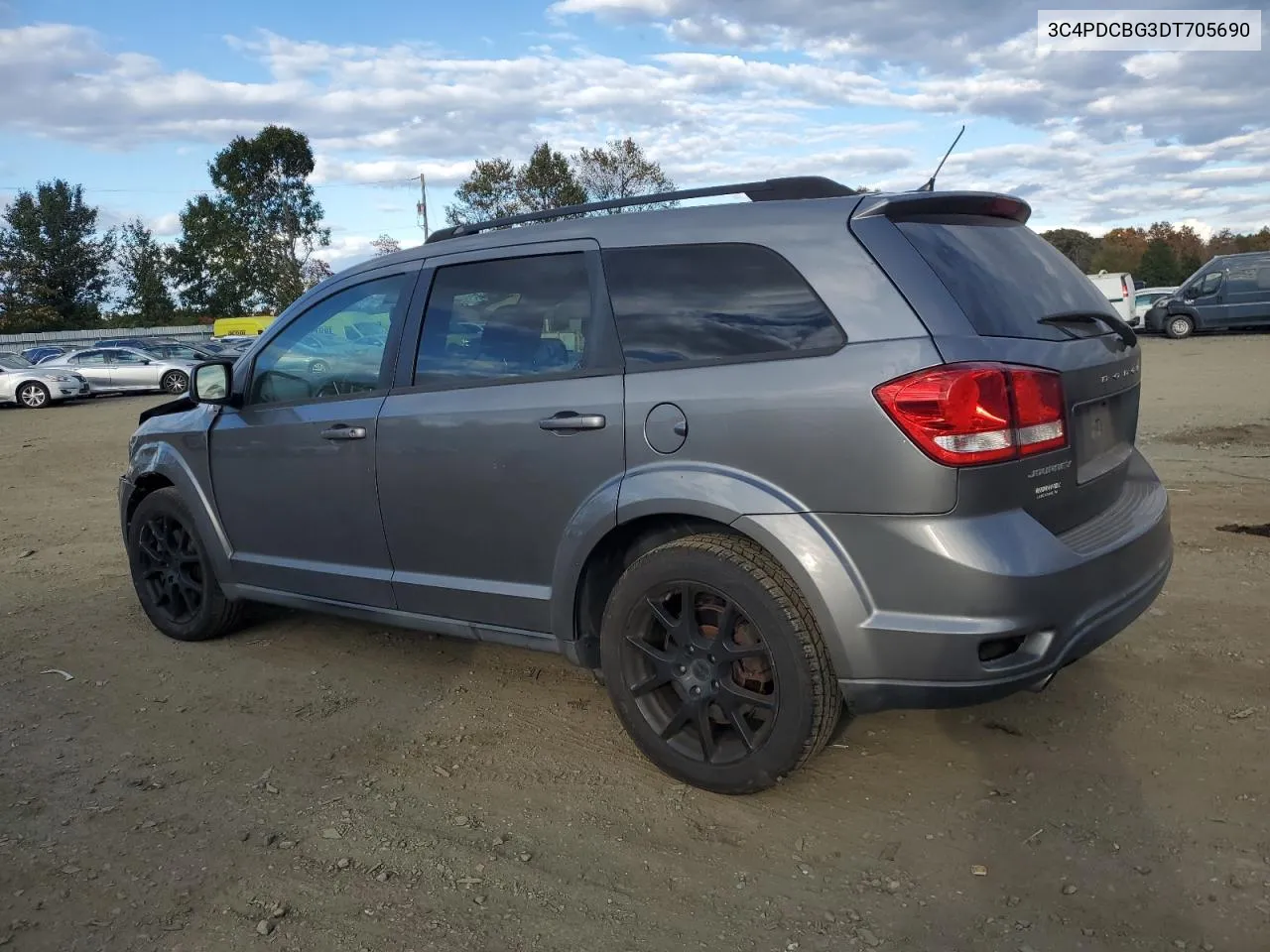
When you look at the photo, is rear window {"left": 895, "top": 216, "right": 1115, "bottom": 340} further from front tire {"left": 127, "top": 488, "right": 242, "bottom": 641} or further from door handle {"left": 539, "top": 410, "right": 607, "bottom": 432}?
front tire {"left": 127, "top": 488, "right": 242, "bottom": 641}

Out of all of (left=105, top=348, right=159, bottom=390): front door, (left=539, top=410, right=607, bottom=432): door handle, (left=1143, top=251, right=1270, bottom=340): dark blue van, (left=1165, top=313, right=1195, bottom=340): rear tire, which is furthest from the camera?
(left=1165, top=313, right=1195, bottom=340): rear tire

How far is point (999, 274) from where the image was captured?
125 inches

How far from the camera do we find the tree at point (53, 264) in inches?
2397

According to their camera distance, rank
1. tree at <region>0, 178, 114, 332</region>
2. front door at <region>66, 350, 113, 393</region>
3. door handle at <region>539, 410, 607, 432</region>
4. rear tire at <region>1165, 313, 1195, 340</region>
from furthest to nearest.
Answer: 1. tree at <region>0, 178, 114, 332</region>
2. rear tire at <region>1165, 313, 1195, 340</region>
3. front door at <region>66, 350, 113, 393</region>
4. door handle at <region>539, 410, 607, 432</region>

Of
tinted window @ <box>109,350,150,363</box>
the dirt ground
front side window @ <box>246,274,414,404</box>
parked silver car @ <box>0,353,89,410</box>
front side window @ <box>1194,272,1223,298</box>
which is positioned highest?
front side window @ <box>246,274,414,404</box>

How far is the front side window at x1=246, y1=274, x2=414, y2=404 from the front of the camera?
416 cm

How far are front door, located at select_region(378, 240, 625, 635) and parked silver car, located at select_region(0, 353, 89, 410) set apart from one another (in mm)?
25164

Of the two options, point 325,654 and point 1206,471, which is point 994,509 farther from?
point 1206,471

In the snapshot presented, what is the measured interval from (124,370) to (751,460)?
2879 cm

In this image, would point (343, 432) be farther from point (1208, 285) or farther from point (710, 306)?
point (1208, 285)

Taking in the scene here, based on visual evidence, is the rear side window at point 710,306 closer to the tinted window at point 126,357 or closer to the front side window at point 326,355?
the front side window at point 326,355

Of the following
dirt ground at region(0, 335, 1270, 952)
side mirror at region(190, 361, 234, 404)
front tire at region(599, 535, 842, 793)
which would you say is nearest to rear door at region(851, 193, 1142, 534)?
front tire at region(599, 535, 842, 793)

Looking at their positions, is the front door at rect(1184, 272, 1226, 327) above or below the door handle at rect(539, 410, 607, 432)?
below

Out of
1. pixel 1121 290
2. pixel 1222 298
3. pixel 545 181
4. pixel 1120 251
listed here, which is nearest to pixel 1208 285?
pixel 1222 298
